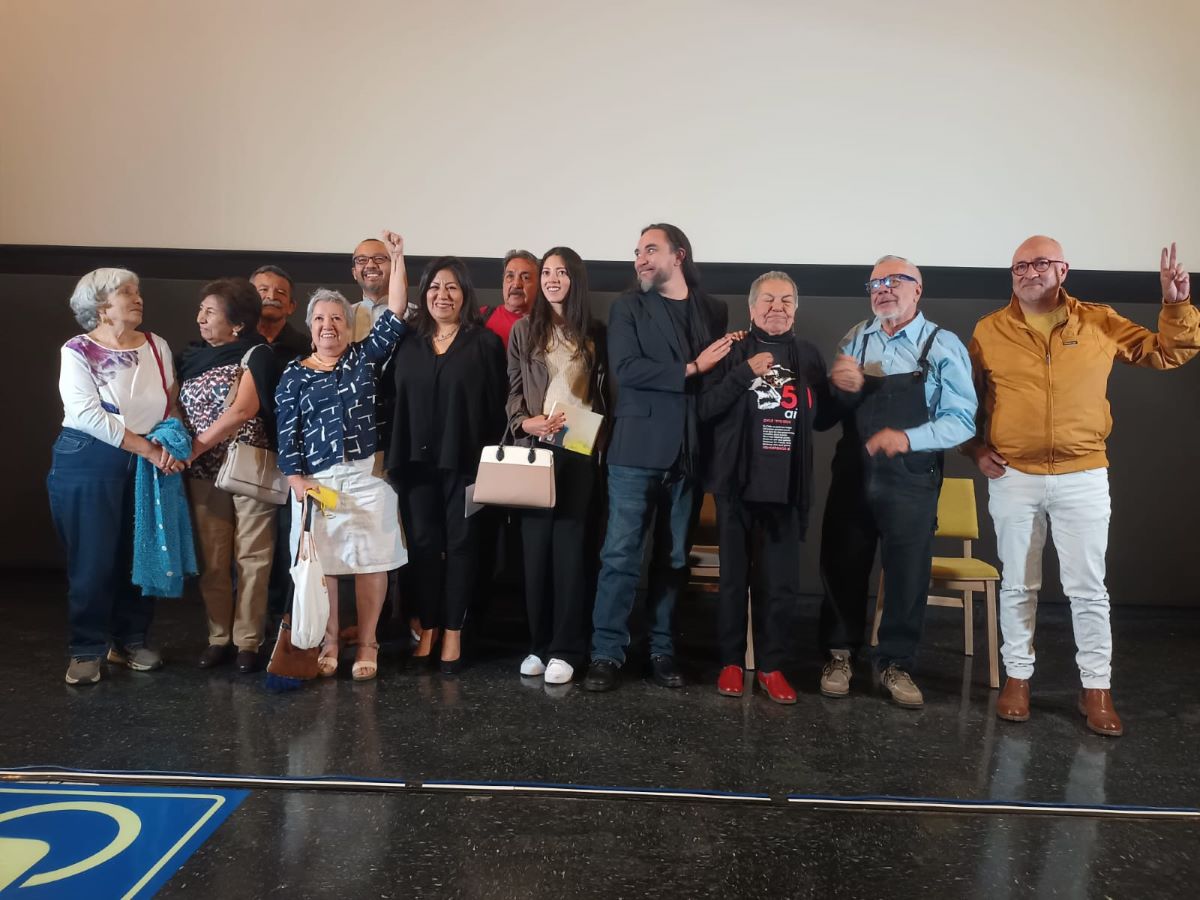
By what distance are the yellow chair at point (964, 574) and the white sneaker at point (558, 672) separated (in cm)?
126

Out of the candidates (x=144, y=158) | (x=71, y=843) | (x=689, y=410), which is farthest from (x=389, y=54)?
(x=71, y=843)

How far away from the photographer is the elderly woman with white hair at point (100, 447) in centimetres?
310

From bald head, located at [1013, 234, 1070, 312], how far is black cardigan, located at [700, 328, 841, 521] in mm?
751

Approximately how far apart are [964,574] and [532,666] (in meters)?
1.77

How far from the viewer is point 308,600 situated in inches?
114

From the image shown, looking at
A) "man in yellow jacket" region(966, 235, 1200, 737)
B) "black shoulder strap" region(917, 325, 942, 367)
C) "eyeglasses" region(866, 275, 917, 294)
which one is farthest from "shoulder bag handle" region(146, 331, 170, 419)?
"man in yellow jacket" region(966, 235, 1200, 737)

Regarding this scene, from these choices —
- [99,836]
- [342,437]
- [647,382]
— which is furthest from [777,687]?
[99,836]

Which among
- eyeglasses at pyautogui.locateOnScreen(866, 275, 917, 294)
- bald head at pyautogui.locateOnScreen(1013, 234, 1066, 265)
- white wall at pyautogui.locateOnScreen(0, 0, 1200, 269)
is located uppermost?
white wall at pyautogui.locateOnScreen(0, 0, 1200, 269)

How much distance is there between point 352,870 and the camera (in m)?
→ 1.87

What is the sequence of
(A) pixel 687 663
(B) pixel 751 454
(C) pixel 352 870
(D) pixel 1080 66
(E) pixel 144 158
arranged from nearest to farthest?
(C) pixel 352 870 < (B) pixel 751 454 < (A) pixel 687 663 < (D) pixel 1080 66 < (E) pixel 144 158

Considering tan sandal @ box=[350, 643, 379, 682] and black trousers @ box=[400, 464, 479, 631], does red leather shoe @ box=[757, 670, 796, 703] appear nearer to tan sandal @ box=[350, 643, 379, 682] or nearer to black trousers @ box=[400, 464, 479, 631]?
black trousers @ box=[400, 464, 479, 631]

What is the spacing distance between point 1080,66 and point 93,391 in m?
4.77

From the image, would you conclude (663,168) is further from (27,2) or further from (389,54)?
(27,2)

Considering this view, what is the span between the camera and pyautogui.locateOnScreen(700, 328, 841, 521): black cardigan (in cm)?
303
